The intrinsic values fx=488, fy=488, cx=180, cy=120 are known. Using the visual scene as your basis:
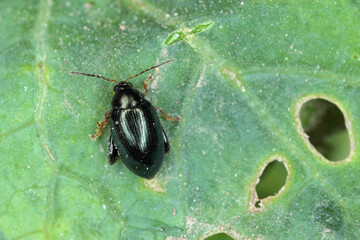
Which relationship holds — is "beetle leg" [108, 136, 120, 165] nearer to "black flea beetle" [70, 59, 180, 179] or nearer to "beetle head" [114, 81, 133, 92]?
"black flea beetle" [70, 59, 180, 179]

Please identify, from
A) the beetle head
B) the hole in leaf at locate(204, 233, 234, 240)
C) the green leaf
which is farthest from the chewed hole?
the beetle head

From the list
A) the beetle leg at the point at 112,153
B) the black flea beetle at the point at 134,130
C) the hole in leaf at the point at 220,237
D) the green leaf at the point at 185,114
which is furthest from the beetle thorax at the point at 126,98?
the hole in leaf at the point at 220,237

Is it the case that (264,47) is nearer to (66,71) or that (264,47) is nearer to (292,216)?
(292,216)

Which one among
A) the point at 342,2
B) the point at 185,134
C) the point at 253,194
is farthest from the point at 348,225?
the point at 342,2

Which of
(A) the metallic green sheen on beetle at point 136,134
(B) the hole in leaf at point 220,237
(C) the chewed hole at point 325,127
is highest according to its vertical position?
(A) the metallic green sheen on beetle at point 136,134

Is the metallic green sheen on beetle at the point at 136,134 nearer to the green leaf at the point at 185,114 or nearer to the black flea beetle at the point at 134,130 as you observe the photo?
the black flea beetle at the point at 134,130

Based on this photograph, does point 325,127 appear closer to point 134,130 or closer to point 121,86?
point 134,130

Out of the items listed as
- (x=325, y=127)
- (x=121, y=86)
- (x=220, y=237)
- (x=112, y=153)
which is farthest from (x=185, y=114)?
(x=325, y=127)
